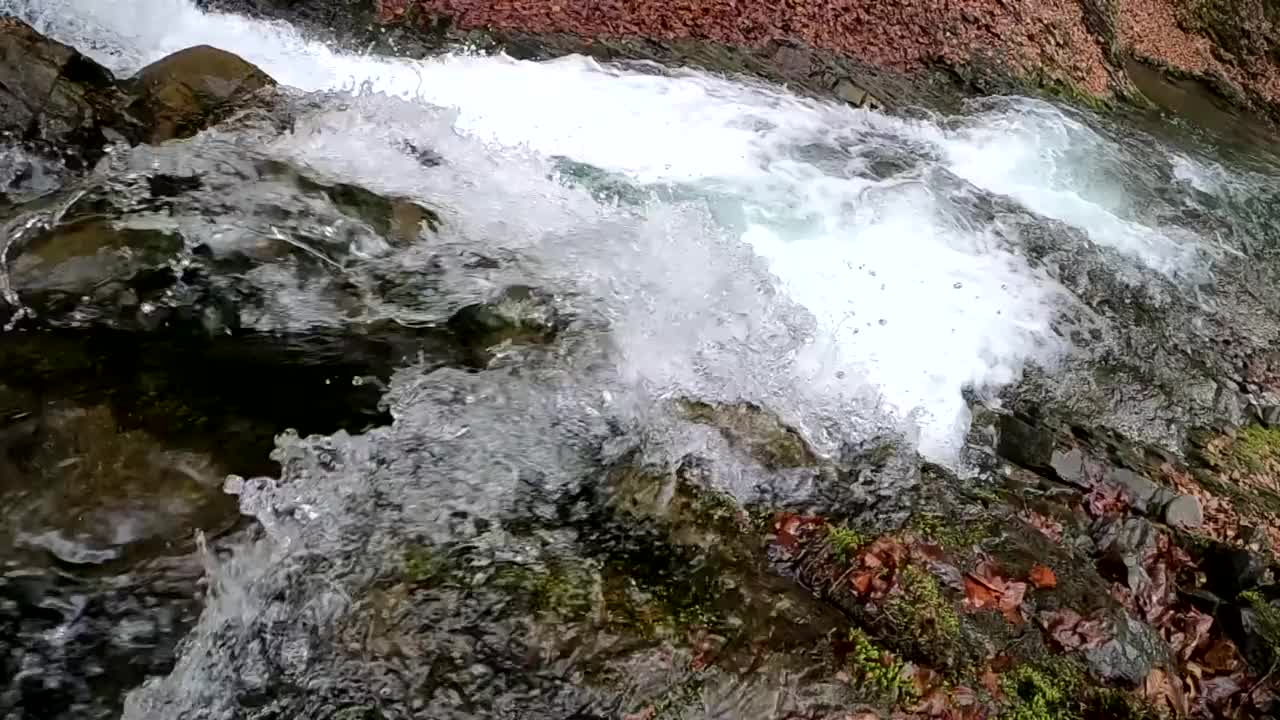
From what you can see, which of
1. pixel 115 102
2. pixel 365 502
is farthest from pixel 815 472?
pixel 115 102

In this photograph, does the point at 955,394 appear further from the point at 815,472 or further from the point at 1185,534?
the point at 815,472

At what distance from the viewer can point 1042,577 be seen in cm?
460

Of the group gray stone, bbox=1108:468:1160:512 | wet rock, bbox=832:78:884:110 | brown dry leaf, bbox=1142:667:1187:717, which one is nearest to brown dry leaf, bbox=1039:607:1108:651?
brown dry leaf, bbox=1142:667:1187:717

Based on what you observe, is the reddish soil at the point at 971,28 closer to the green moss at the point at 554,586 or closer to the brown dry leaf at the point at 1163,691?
the green moss at the point at 554,586

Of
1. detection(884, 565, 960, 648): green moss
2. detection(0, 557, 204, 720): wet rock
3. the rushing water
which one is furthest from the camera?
detection(884, 565, 960, 648): green moss

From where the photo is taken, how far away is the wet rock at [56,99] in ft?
17.8

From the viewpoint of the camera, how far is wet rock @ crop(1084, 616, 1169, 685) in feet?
13.9

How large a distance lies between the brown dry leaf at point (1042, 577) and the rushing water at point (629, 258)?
1.19 m

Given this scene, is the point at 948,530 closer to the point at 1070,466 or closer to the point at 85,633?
the point at 1070,466

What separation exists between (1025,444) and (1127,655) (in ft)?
6.17

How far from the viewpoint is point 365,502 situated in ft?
12.3

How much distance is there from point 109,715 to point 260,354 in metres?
1.71

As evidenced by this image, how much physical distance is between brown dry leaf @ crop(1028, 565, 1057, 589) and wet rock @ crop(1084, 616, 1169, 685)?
328 millimetres

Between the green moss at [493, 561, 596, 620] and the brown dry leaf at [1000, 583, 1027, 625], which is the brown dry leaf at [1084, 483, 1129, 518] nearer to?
the brown dry leaf at [1000, 583, 1027, 625]
